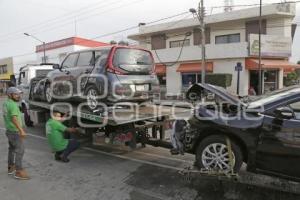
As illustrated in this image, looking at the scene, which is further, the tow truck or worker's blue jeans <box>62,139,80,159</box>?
worker's blue jeans <box>62,139,80,159</box>

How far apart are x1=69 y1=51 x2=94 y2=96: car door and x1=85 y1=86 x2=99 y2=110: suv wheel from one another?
455mm

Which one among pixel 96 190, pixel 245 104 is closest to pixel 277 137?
pixel 245 104

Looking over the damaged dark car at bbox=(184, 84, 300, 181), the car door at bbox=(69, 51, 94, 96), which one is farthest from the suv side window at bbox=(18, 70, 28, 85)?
the damaged dark car at bbox=(184, 84, 300, 181)

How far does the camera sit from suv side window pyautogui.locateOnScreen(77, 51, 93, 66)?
330 inches

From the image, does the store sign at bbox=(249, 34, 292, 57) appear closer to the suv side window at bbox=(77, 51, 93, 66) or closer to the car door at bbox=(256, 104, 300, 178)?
the suv side window at bbox=(77, 51, 93, 66)

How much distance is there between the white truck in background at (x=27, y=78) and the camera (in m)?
12.1

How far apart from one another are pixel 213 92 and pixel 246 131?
0.82 m

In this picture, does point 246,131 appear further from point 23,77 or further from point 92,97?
point 23,77

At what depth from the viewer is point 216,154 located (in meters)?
5.31

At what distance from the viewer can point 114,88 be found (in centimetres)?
758

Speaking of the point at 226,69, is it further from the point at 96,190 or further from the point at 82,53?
the point at 96,190

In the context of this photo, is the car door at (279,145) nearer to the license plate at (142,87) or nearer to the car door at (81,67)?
the license plate at (142,87)

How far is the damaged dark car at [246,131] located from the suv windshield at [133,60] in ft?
8.34

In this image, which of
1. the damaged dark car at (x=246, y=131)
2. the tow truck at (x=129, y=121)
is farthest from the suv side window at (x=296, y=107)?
the tow truck at (x=129, y=121)
